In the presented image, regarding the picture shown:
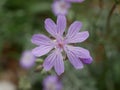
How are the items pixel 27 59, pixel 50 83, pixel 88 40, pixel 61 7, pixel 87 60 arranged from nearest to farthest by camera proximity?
pixel 87 60, pixel 88 40, pixel 50 83, pixel 61 7, pixel 27 59

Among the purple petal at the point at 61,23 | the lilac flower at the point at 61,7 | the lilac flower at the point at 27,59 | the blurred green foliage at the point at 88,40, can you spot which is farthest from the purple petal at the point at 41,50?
the lilac flower at the point at 27,59

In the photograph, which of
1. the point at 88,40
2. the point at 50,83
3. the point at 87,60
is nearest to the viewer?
the point at 87,60

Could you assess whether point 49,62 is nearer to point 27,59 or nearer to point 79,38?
point 79,38

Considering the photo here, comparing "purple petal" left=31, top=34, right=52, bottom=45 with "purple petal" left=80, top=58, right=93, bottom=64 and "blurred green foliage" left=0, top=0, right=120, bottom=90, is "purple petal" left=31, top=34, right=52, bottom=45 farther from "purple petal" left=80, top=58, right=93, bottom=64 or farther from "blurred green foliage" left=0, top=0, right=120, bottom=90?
"blurred green foliage" left=0, top=0, right=120, bottom=90

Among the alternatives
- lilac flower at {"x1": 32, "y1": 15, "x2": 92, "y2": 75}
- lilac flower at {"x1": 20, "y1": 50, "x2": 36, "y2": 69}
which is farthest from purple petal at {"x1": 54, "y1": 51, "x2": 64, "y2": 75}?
lilac flower at {"x1": 20, "y1": 50, "x2": 36, "y2": 69}

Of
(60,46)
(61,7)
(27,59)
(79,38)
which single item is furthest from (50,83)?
(79,38)

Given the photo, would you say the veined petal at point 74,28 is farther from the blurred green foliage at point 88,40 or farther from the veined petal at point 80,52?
the blurred green foliage at point 88,40

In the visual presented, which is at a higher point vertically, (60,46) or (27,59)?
(60,46)

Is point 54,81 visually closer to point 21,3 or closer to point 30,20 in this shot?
point 30,20
